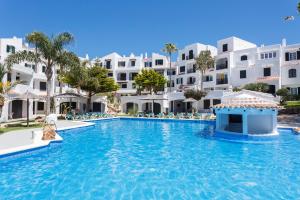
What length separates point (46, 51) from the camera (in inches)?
883

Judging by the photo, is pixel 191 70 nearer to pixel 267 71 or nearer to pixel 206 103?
pixel 206 103

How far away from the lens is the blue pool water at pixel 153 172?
22.5ft

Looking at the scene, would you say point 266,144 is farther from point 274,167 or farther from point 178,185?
point 178,185

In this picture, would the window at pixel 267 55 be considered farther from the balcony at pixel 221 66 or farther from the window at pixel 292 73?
the balcony at pixel 221 66

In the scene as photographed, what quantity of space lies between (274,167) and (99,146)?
32.0ft

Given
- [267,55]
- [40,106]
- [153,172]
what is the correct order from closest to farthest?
[153,172]
[267,55]
[40,106]

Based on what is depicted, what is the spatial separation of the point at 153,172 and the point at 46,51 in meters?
19.3

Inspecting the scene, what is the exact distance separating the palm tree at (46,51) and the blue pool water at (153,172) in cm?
1287

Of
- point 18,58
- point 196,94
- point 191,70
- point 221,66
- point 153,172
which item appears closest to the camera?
point 153,172

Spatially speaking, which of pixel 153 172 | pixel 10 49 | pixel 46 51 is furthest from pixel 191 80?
pixel 153 172

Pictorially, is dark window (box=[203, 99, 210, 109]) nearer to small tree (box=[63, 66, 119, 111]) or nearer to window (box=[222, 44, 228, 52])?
window (box=[222, 44, 228, 52])

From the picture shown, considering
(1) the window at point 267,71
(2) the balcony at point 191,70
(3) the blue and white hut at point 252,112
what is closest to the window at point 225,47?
(2) the balcony at point 191,70

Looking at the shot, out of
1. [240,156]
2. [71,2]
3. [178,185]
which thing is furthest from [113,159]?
[71,2]

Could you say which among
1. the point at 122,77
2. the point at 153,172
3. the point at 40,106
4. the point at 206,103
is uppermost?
the point at 122,77
